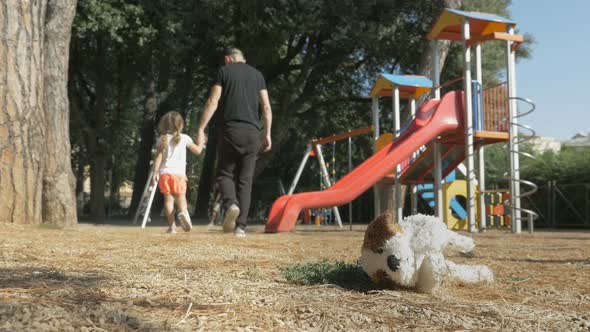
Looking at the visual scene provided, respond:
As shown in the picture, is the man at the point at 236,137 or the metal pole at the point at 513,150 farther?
the metal pole at the point at 513,150

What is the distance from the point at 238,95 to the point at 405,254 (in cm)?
437

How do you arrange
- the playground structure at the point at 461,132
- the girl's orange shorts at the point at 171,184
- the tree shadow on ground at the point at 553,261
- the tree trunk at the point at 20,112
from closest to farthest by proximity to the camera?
the tree shadow on ground at the point at 553,261
the tree trunk at the point at 20,112
the girl's orange shorts at the point at 171,184
the playground structure at the point at 461,132

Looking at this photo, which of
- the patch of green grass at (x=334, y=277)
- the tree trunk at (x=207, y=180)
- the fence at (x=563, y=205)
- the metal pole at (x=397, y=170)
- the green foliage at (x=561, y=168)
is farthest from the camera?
the tree trunk at (x=207, y=180)

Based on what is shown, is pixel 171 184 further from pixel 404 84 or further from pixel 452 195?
pixel 452 195

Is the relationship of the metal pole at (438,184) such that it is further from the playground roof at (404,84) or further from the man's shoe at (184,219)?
the man's shoe at (184,219)

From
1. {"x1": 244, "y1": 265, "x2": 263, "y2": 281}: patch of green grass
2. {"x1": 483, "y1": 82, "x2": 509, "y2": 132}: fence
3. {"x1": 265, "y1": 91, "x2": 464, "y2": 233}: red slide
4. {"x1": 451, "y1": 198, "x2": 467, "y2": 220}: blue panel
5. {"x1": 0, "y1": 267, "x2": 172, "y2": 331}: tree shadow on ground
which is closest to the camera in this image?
{"x1": 0, "y1": 267, "x2": 172, "y2": 331}: tree shadow on ground

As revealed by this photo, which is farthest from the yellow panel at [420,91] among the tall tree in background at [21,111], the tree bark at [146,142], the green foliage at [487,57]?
the tree bark at [146,142]

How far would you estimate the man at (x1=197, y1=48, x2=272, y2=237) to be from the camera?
652 cm

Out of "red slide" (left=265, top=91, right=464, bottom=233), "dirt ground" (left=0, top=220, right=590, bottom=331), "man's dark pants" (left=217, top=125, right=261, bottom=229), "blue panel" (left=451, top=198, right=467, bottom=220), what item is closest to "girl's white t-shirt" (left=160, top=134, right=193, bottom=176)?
"man's dark pants" (left=217, top=125, right=261, bottom=229)

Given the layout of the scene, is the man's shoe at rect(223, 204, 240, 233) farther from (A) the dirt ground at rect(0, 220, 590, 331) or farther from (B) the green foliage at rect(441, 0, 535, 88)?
(B) the green foliage at rect(441, 0, 535, 88)

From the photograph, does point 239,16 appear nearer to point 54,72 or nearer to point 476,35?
point 476,35

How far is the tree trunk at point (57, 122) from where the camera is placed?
288 inches

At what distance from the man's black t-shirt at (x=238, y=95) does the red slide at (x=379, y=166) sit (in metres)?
2.38

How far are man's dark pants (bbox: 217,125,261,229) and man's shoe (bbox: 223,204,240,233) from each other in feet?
0.22
